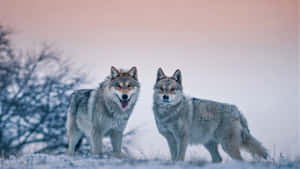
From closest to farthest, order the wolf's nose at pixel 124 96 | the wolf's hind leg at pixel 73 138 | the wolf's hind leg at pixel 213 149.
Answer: the wolf's nose at pixel 124 96, the wolf's hind leg at pixel 213 149, the wolf's hind leg at pixel 73 138

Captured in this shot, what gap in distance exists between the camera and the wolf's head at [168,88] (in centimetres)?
632

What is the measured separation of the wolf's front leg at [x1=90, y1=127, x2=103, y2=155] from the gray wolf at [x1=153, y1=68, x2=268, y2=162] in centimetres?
96

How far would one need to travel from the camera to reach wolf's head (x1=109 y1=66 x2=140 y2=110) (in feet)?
20.7

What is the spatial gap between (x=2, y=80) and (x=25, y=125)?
1422 mm

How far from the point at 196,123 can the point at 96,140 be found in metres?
1.67

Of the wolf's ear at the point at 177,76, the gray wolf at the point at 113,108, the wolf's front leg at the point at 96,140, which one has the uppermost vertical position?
the wolf's ear at the point at 177,76

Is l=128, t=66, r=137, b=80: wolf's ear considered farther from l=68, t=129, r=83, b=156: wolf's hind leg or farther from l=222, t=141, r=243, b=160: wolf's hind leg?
l=222, t=141, r=243, b=160: wolf's hind leg

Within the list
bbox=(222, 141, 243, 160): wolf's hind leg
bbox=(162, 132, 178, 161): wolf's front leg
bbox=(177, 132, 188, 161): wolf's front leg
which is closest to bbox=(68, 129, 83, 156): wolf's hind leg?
bbox=(162, 132, 178, 161): wolf's front leg

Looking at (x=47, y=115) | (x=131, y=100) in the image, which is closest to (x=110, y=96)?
(x=131, y=100)

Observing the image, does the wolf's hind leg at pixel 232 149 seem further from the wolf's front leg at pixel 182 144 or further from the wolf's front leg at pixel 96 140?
→ the wolf's front leg at pixel 96 140

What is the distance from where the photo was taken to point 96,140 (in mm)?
6344

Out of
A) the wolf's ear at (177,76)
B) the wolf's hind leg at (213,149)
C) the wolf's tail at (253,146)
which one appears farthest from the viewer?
the wolf's hind leg at (213,149)

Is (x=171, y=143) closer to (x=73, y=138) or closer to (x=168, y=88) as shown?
(x=168, y=88)

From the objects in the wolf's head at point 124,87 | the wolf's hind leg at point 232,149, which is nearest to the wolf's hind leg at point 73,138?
the wolf's head at point 124,87
